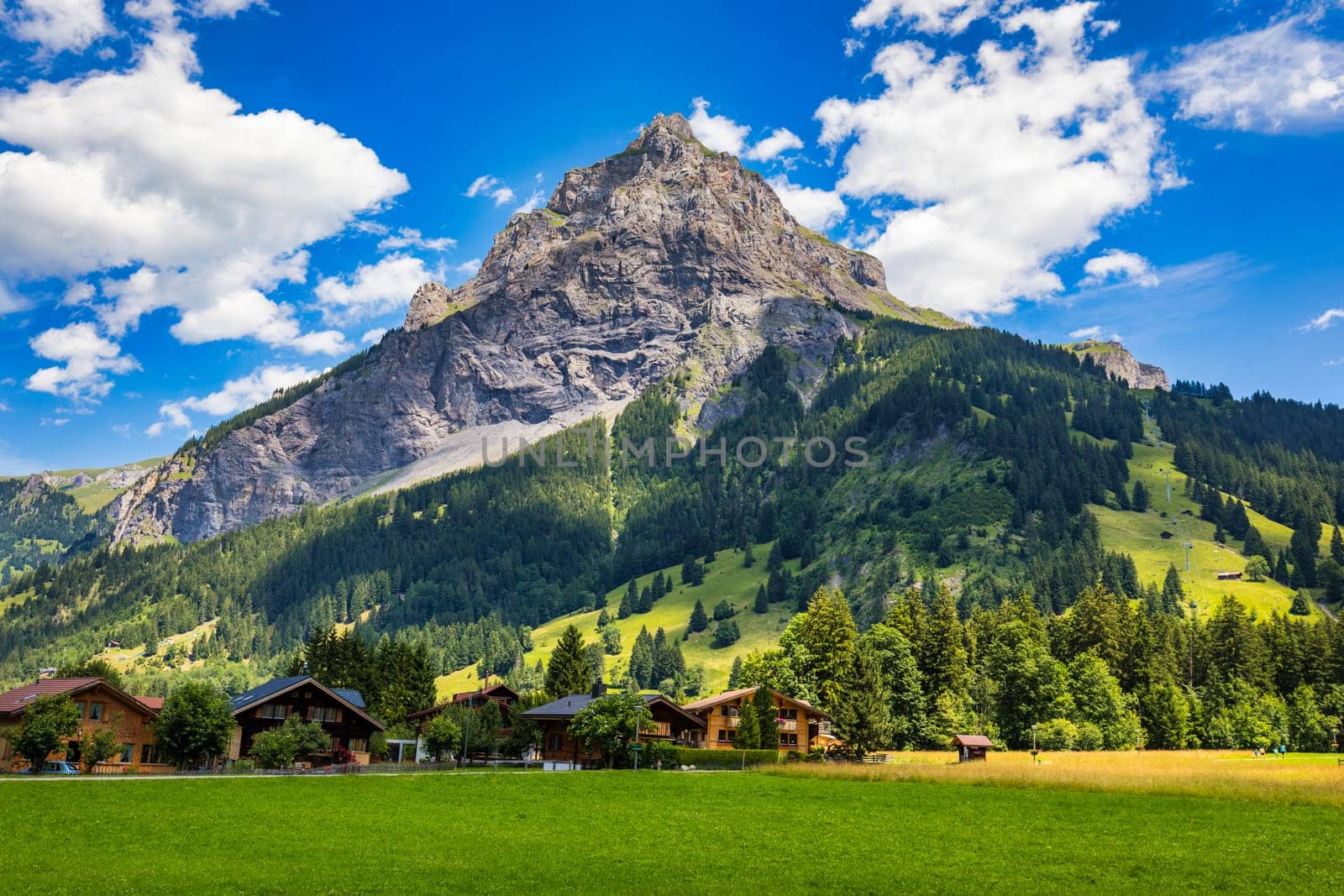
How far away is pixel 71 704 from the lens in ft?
216

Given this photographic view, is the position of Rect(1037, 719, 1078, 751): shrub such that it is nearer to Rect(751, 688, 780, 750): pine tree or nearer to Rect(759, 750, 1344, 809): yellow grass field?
Rect(759, 750, 1344, 809): yellow grass field

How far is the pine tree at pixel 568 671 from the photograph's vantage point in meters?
107

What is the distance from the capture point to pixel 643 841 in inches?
1344

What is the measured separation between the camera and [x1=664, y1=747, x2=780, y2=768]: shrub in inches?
2970

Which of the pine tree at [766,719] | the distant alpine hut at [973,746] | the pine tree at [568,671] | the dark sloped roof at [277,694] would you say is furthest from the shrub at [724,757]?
the dark sloped roof at [277,694]

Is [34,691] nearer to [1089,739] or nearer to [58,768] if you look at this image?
[58,768]

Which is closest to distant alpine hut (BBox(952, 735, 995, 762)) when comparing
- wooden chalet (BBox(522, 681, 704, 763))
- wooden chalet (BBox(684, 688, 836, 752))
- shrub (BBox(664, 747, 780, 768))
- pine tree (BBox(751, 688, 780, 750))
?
wooden chalet (BBox(684, 688, 836, 752))

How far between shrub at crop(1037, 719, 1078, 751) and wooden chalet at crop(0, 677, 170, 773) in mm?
80766

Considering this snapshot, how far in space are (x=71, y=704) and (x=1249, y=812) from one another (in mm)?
70344

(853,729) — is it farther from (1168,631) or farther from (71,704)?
(71,704)

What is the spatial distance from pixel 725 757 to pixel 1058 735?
40.7 metres

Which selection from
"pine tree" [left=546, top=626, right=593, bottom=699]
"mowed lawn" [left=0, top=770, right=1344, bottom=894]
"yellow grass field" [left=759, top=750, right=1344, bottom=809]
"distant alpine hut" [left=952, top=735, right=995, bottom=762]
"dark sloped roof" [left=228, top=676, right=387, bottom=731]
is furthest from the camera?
"pine tree" [left=546, top=626, right=593, bottom=699]

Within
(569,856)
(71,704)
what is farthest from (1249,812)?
(71,704)

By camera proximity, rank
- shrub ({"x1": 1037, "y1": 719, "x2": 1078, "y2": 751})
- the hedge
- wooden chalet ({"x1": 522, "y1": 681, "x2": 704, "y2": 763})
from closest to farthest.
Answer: the hedge < wooden chalet ({"x1": 522, "y1": 681, "x2": 704, "y2": 763}) < shrub ({"x1": 1037, "y1": 719, "x2": 1078, "y2": 751})
